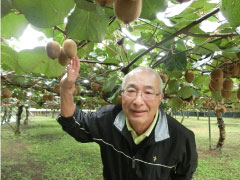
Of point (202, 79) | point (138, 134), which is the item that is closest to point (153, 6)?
point (138, 134)

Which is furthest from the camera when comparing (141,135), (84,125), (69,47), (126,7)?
(84,125)

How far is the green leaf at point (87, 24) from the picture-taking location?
0.74m

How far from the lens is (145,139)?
5.14 ft

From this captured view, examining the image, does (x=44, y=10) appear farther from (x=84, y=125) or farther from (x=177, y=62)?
(x=84, y=125)

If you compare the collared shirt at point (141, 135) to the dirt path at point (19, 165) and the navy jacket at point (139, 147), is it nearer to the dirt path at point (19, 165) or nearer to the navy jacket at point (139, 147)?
the navy jacket at point (139, 147)

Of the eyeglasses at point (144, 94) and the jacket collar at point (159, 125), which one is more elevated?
the eyeglasses at point (144, 94)

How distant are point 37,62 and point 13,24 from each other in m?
0.25

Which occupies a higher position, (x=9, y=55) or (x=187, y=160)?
(x=9, y=55)

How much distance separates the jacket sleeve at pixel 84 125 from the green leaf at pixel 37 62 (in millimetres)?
527

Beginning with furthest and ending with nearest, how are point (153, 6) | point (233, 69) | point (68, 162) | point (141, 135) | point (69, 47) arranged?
point (68, 162), point (141, 135), point (233, 69), point (69, 47), point (153, 6)

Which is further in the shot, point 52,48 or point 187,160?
point 187,160

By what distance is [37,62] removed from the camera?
105 centimetres

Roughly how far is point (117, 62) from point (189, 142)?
88 cm

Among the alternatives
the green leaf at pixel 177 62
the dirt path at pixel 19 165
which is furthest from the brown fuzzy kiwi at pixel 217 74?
the dirt path at pixel 19 165
